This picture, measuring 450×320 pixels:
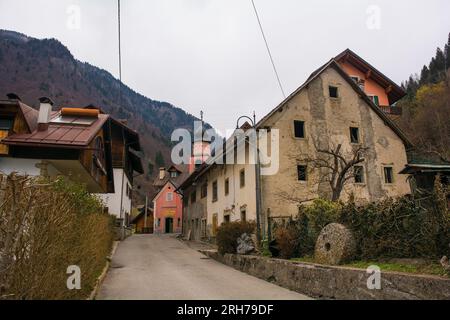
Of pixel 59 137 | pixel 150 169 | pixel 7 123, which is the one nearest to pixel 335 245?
pixel 59 137

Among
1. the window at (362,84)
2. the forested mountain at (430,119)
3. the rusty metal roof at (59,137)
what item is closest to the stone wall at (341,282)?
the rusty metal roof at (59,137)

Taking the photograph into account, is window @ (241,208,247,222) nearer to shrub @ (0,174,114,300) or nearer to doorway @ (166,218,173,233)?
shrub @ (0,174,114,300)

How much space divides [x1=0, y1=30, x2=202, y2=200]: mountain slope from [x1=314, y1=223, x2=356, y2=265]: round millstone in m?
97.2

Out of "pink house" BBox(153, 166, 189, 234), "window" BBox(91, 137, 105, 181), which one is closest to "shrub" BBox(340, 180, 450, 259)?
"window" BBox(91, 137, 105, 181)

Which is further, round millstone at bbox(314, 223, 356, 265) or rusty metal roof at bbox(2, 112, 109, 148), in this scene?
rusty metal roof at bbox(2, 112, 109, 148)

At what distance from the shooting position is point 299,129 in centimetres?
2048

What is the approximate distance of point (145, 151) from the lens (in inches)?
4685

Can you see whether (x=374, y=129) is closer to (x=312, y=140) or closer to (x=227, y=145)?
(x=312, y=140)

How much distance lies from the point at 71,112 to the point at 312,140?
13104 millimetres

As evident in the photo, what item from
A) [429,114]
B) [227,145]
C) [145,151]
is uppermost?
[145,151]

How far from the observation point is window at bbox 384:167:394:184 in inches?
839

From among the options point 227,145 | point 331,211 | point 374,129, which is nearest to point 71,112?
point 227,145

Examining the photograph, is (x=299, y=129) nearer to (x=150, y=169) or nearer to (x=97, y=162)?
(x=97, y=162)

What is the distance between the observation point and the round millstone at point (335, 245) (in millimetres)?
9180
